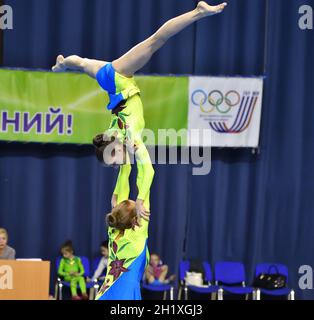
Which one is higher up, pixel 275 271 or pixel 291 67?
pixel 291 67

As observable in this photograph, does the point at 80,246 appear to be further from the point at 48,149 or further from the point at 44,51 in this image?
the point at 44,51

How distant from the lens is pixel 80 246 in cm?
855

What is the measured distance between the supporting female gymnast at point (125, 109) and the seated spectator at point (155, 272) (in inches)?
120

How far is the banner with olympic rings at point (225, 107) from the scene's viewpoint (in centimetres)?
826

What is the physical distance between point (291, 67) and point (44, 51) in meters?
2.85

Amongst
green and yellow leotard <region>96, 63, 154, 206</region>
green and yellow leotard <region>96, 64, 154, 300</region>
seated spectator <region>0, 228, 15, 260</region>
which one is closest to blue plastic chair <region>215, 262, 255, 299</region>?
seated spectator <region>0, 228, 15, 260</region>

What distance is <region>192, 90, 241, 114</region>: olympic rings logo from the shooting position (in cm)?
827

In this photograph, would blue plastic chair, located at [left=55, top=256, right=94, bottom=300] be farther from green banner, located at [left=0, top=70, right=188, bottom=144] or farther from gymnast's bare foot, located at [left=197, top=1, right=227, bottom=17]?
gymnast's bare foot, located at [left=197, top=1, right=227, bottom=17]

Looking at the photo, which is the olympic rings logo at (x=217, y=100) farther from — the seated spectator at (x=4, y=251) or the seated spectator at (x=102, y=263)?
the seated spectator at (x=4, y=251)

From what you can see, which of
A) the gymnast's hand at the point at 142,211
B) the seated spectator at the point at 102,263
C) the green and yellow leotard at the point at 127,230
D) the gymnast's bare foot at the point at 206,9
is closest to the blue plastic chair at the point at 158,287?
the seated spectator at the point at 102,263

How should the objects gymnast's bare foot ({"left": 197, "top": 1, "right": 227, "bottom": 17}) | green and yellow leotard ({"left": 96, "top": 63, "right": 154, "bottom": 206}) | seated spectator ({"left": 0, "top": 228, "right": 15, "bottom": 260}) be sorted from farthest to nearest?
seated spectator ({"left": 0, "top": 228, "right": 15, "bottom": 260}) → green and yellow leotard ({"left": 96, "top": 63, "right": 154, "bottom": 206}) → gymnast's bare foot ({"left": 197, "top": 1, "right": 227, "bottom": 17})

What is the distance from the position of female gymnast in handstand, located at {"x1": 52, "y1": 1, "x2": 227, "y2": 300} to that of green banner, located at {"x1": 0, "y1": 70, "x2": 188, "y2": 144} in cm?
307

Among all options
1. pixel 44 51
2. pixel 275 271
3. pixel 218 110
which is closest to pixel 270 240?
pixel 275 271
